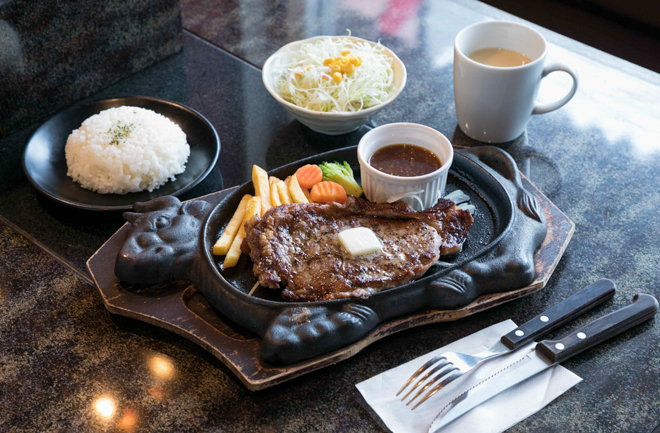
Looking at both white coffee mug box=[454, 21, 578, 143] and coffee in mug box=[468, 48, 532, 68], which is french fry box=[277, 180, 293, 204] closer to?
white coffee mug box=[454, 21, 578, 143]

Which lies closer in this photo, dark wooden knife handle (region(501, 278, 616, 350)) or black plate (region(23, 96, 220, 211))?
dark wooden knife handle (region(501, 278, 616, 350))

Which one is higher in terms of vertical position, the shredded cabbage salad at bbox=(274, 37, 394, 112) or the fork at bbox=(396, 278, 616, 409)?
the shredded cabbage salad at bbox=(274, 37, 394, 112)

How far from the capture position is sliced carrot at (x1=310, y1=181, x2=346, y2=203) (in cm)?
217

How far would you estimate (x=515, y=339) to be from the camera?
1.74 meters

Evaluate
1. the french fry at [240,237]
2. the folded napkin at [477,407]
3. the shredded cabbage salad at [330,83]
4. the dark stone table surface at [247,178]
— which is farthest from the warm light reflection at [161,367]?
the shredded cabbage salad at [330,83]

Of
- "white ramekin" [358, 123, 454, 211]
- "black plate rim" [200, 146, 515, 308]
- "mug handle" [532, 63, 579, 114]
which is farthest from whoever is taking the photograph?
"mug handle" [532, 63, 579, 114]

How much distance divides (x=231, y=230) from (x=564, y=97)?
173cm

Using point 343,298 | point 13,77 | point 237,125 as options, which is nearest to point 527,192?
point 343,298

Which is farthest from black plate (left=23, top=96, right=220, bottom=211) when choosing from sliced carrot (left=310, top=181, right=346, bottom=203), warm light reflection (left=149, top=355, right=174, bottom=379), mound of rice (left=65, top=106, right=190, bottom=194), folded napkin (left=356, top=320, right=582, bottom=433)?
folded napkin (left=356, top=320, right=582, bottom=433)

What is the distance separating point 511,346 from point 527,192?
0.72 m

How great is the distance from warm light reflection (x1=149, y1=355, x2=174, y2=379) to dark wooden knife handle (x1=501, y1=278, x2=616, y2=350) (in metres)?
1.09

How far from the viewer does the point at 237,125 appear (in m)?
2.88

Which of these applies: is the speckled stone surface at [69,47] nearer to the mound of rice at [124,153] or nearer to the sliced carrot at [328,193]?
the mound of rice at [124,153]

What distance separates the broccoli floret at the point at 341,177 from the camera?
7.33ft
